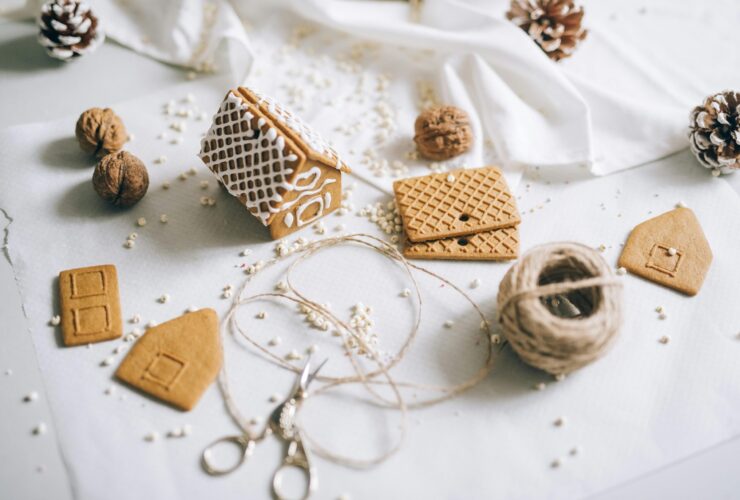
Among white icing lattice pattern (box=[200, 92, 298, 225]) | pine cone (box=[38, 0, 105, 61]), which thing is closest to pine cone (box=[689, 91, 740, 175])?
white icing lattice pattern (box=[200, 92, 298, 225])

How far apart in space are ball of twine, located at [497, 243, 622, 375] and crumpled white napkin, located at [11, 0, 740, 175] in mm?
400

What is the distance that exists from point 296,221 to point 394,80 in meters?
0.54

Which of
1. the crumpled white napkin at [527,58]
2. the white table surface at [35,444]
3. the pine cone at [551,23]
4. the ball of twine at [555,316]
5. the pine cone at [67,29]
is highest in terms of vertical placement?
the pine cone at [551,23]

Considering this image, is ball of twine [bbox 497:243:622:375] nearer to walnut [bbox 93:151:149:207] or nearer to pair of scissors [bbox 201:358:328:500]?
pair of scissors [bbox 201:358:328:500]

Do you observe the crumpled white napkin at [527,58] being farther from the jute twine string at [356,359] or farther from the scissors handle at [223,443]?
the scissors handle at [223,443]

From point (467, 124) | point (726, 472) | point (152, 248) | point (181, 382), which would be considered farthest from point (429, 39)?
point (726, 472)

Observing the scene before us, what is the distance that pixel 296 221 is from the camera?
1.38 metres

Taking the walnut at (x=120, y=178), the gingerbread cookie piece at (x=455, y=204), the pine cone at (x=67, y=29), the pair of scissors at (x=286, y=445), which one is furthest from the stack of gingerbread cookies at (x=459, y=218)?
the pine cone at (x=67, y=29)

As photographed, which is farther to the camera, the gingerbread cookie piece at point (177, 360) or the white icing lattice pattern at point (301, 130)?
the white icing lattice pattern at point (301, 130)

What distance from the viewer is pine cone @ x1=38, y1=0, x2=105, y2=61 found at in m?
1.58

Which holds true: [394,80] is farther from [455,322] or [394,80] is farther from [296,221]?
[455,322]

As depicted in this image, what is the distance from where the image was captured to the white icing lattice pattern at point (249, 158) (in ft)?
4.09

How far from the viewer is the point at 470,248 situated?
1.36 meters

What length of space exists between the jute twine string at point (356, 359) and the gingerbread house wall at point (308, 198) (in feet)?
0.19
